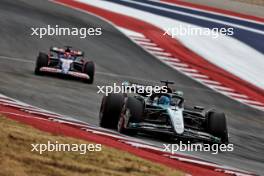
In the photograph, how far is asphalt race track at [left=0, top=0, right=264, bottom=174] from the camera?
64.7 ft

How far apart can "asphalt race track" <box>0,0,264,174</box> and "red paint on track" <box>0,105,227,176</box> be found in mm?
1462

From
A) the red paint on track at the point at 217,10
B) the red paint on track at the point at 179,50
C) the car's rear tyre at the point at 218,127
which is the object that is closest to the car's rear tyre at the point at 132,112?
the car's rear tyre at the point at 218,127

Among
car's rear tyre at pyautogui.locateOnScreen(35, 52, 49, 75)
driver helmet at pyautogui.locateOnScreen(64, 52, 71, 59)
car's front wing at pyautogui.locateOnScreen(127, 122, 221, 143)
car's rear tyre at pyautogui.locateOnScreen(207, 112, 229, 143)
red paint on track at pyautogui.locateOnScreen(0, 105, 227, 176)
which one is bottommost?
red paint on track at pyautogui.locateOnScreen(0, 105, 227, 176)

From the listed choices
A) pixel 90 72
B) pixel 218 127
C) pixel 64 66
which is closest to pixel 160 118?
pixel 218 127

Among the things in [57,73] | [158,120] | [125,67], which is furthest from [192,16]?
[158,120]

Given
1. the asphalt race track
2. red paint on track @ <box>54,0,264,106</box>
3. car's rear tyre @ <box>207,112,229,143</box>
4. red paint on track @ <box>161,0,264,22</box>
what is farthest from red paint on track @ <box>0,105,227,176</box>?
red paint on track @ <box>161,0,264,22</box>

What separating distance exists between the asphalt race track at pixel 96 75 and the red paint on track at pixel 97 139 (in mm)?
1462

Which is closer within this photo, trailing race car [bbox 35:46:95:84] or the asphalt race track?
the asphalt race track

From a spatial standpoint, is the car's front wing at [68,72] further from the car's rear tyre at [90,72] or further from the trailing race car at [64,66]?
the car's rear tyre at [90,72]

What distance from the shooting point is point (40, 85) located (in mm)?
22984

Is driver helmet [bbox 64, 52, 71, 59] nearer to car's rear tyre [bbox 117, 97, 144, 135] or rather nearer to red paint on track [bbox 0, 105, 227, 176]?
red paint on track [bbox 0, 105, 227, 176]

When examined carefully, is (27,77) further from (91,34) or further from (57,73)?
(91,34)

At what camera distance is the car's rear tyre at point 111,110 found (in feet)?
56.9

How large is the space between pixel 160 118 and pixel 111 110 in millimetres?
1083
